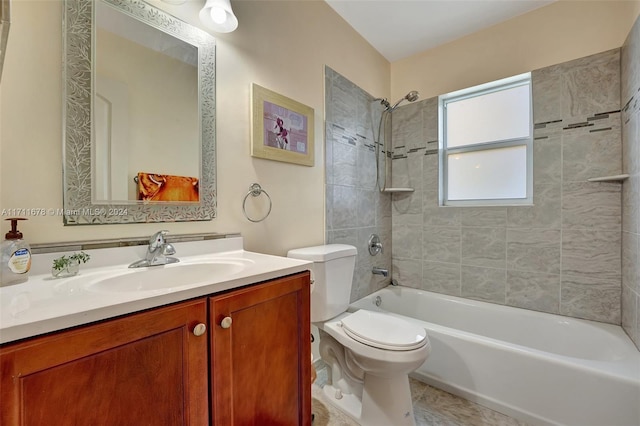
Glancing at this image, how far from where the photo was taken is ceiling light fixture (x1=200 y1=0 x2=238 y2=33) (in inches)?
46.3

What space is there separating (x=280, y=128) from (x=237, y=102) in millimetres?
281

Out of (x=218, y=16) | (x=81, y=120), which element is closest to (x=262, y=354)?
(x=81, y=120)

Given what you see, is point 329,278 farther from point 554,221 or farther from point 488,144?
point 488,144

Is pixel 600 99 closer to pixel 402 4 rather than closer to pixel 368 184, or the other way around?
pixel 402 4

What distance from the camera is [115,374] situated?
571 millimetres

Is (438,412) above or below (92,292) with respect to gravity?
below

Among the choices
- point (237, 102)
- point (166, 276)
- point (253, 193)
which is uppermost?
point (237, 102)

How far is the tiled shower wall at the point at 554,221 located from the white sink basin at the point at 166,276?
1.90 meters

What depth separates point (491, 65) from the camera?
214cm

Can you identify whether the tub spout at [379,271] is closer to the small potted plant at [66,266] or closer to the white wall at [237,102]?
the white wall at [237,102]

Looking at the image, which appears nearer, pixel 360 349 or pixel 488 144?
pixel 360 349

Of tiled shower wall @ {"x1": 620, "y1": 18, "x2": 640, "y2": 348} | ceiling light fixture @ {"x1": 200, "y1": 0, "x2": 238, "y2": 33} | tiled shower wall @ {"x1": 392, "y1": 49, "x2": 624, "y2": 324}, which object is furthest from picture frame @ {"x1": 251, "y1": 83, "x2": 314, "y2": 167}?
tiled shower wall @ {"x1": 620, "y1": 18, "x2": 640, "y2": 348}

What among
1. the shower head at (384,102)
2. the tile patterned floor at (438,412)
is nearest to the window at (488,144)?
the shower head at (384,102)

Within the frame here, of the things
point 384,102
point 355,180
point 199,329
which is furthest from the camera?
point 384,102
